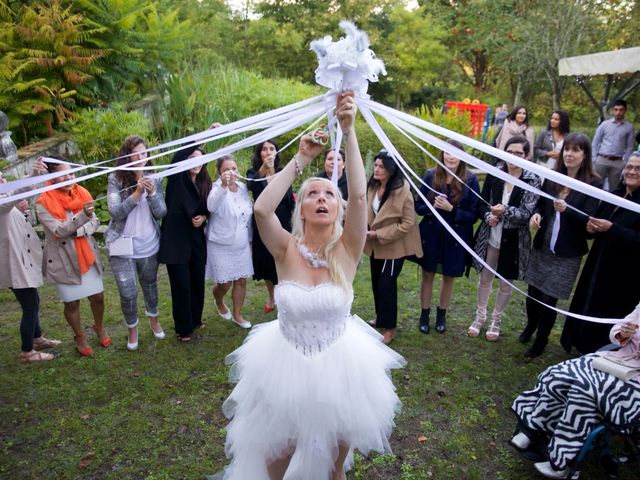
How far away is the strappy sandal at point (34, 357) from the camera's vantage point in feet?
14.6

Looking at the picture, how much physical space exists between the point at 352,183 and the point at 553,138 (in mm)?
6509

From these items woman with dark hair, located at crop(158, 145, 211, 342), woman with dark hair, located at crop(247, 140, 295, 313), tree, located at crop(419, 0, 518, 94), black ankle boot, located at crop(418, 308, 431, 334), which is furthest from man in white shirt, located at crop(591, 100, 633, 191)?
tree, located at crop(419, 0, 518, 94)

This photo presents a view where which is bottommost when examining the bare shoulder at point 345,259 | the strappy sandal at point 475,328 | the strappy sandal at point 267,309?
the strappy sandal at point 267,309

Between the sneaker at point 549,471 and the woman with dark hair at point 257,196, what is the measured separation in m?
2.98

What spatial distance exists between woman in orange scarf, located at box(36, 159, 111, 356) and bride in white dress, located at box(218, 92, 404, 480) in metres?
2.33

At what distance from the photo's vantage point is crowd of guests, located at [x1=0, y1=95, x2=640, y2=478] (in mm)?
4109

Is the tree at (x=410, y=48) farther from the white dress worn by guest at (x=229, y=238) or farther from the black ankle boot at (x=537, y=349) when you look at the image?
the black ankle boot at (x=537, y=349)

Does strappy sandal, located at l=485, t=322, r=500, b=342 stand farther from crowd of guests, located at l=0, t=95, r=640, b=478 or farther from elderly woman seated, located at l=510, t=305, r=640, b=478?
elderly woman seated, located at l=510, t=305, r=640, b=478

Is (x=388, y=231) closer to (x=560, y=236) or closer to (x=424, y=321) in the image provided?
(x=424, y=321)

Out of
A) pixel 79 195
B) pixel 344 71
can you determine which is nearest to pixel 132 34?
pixel 79 195

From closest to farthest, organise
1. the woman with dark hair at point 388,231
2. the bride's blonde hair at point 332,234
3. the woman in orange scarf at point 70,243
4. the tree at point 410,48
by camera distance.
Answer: the bride's blonde hair at point 332,234, the woman in orange scarf at point 70,243, the woman with dark hair at point 388,231, the tree at point 410,48

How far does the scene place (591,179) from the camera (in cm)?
420

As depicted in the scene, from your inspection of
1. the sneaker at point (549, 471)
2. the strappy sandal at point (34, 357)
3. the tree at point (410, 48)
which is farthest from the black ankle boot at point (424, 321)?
the tree at point (410, 48)

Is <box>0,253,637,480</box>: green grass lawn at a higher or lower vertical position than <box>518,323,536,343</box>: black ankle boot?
lower
